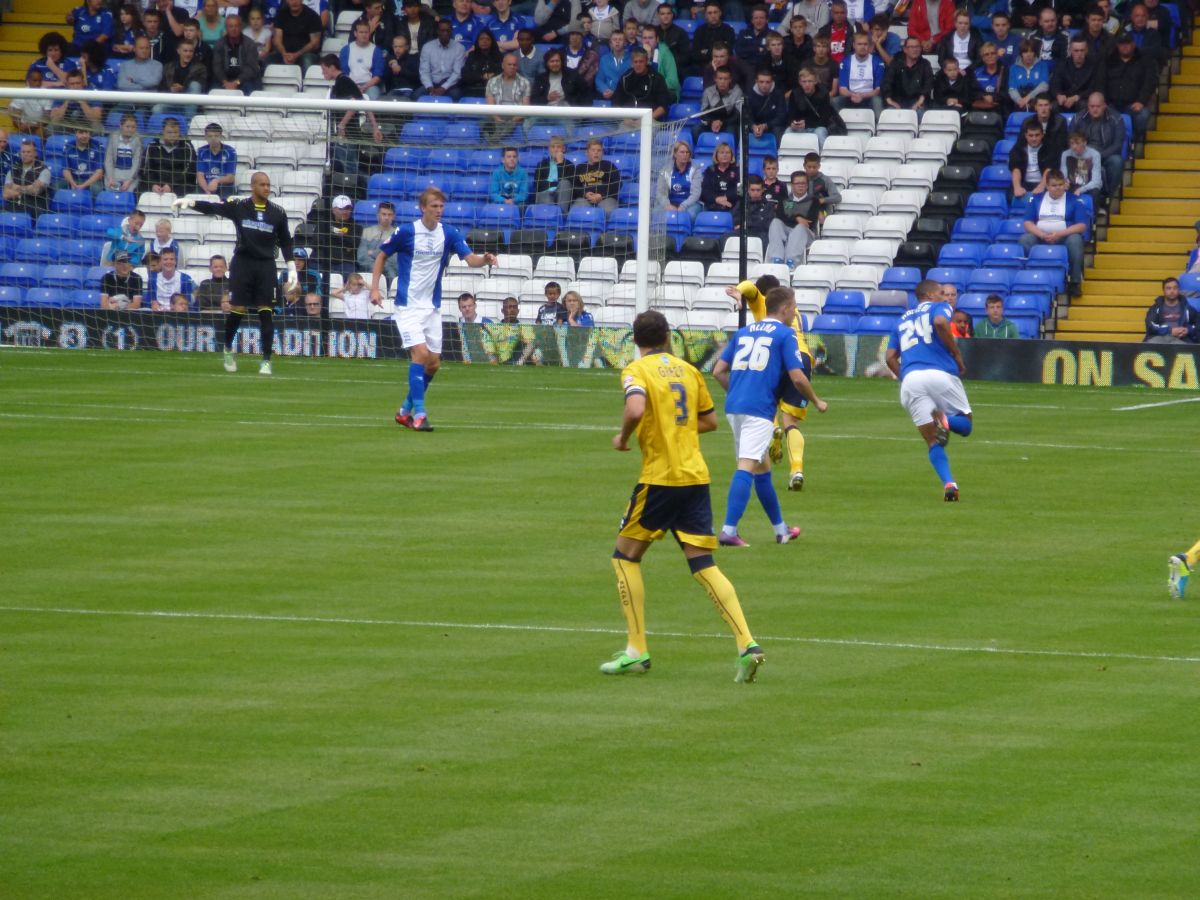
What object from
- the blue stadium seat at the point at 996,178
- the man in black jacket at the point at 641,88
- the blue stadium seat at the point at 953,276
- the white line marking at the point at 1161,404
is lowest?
the white line marking at the point at 1161,404

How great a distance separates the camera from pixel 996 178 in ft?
105

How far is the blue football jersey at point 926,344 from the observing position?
58.3ft

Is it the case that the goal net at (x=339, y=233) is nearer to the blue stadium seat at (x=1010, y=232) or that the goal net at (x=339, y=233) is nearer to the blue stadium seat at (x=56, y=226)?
the blue stadium seat at (x=56, y=226)

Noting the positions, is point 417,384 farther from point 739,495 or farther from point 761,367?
point 739,495

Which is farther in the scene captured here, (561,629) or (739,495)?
(739,495)

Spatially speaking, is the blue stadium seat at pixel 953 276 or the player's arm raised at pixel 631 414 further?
the blue stadium seat at pixel 953 276

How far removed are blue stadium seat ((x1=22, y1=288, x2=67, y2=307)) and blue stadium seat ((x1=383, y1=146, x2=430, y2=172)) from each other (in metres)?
5.43

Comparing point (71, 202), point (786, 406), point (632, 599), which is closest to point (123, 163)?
point (71, 202)

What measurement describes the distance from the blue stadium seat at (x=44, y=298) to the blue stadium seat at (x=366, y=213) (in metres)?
4.70

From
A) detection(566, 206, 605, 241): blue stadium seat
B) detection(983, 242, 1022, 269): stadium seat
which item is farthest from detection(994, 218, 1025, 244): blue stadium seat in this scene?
detection(566, 206, 605, 241): blue stadium seat

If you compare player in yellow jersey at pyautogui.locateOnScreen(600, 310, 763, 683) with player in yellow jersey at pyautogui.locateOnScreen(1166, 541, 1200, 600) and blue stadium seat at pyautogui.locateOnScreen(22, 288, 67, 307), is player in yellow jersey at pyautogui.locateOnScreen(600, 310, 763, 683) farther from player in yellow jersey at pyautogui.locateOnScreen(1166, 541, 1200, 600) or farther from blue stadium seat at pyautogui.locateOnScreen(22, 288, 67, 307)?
blue stadium seat at pyautogui.locateOnScreen(22, 288, 67, 307)

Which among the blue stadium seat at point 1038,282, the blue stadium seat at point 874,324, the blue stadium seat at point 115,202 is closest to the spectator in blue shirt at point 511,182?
the blue stadium seat at point 874,324

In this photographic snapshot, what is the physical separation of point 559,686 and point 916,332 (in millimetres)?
8623

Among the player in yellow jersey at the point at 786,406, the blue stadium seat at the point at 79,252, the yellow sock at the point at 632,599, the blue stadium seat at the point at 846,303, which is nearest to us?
the yellow sock at the point at 632,599
